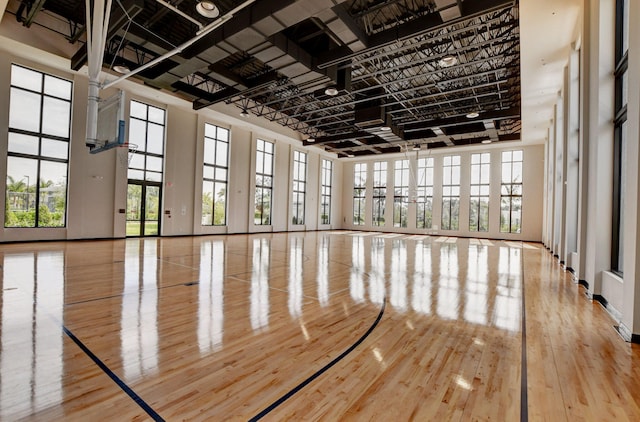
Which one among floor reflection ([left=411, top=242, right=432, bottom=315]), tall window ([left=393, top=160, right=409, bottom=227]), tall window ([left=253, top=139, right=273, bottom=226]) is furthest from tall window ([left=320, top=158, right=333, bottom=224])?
floor reflection ([left=411, top=242, right=432, bottom=315])

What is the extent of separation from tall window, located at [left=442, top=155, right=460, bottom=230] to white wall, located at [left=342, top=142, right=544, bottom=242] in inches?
10.2

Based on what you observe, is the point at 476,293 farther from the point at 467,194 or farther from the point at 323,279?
the point at 467,194

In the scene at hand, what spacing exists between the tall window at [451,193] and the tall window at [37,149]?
20842mm

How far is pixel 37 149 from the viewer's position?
11602mm

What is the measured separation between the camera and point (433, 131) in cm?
1695

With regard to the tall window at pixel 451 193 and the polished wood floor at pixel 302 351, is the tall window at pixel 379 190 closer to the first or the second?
the tall window at pixel 451 193

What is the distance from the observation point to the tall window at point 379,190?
82.7 ft

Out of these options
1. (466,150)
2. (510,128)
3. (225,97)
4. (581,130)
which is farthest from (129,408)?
(466,150)

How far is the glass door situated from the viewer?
47.1 feet

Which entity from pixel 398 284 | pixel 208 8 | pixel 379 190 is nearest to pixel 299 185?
pixel 379 190

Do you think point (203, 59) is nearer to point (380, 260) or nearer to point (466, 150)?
point (380, 260)

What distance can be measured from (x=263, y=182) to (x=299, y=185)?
139 inches

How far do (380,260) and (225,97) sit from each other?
29.3 feet

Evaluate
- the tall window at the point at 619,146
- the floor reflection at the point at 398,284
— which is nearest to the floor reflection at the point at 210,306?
the floor reflection at the point at 398,284
